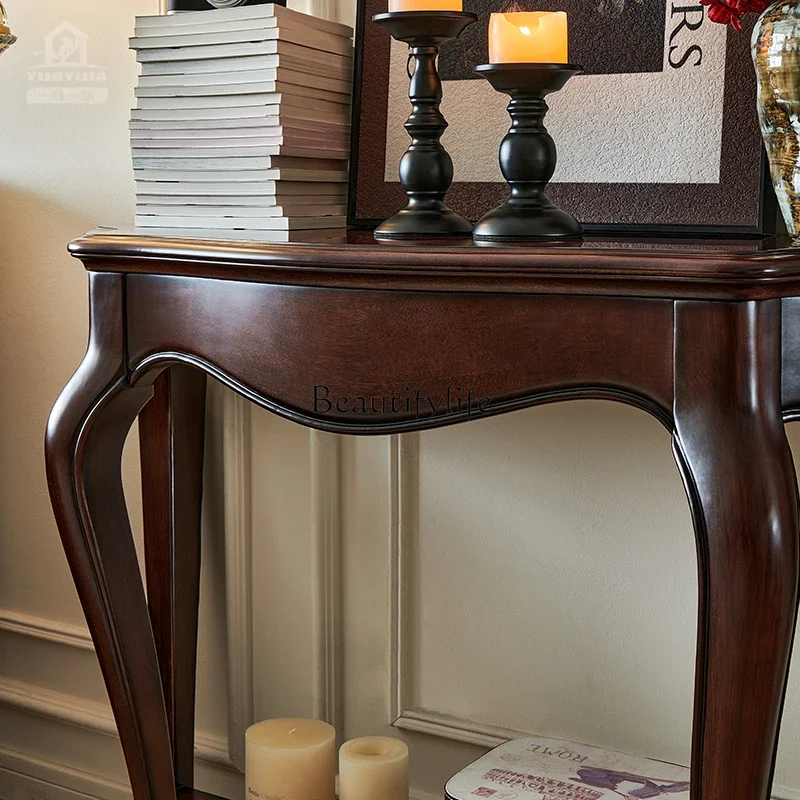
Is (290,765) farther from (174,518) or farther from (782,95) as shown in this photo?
(782,95)

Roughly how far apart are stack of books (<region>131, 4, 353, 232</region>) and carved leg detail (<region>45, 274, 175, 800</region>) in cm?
15

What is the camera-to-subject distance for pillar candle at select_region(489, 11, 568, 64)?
95 cm

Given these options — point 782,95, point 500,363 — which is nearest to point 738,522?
point 500,363

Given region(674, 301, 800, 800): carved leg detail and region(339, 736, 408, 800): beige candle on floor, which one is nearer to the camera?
region(674, 301, 800, 800): carved leg detail

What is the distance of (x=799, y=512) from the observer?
2.71 ft

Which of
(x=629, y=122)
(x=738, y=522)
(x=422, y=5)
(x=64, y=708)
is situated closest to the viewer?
(x=738, y=522)

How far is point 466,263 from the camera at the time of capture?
0.87m

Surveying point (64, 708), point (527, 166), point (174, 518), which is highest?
point (527, 166)

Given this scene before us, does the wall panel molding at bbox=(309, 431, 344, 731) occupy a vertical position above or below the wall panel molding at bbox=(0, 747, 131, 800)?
above

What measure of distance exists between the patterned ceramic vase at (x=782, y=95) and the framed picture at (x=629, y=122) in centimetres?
14

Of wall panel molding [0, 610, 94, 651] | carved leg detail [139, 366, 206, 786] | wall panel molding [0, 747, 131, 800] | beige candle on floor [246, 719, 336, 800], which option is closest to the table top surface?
carved leg detail [139, 366, 206, 786]

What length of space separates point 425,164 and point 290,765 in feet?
2.34

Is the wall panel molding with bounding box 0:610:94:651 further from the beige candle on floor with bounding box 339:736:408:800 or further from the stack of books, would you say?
the stack of books

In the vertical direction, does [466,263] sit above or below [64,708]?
above
